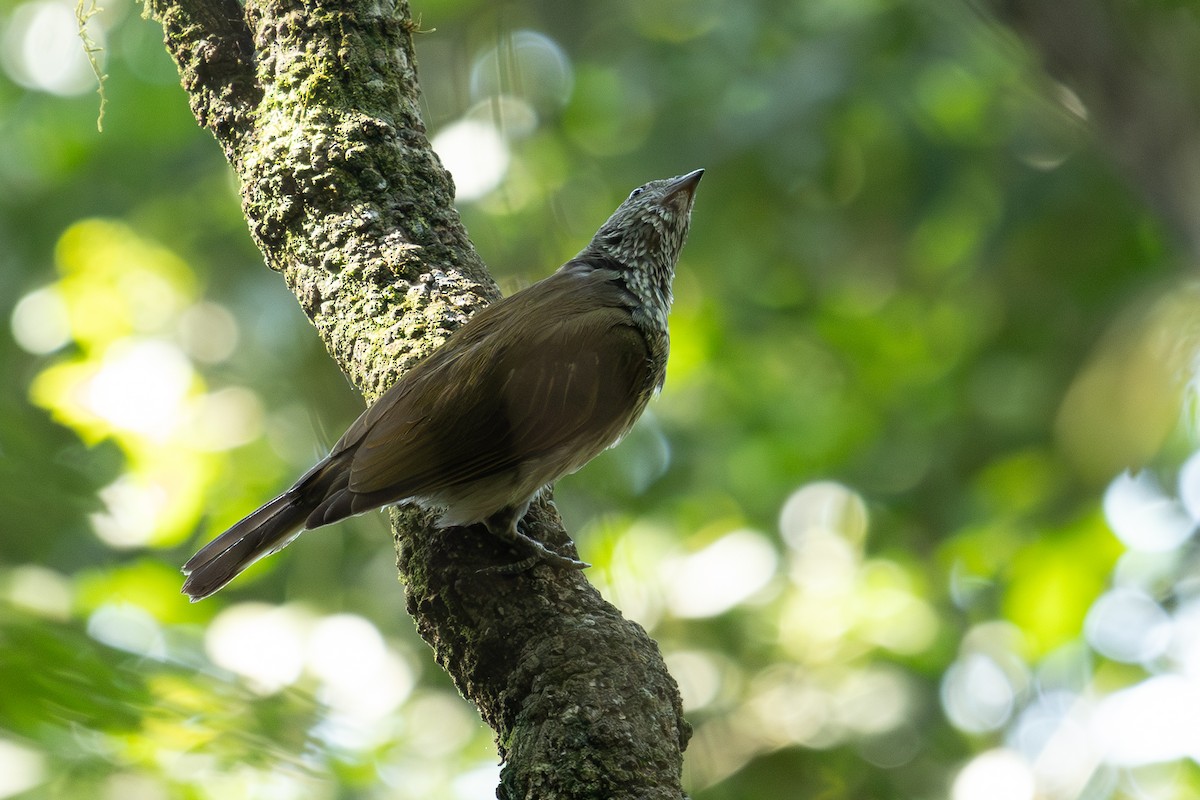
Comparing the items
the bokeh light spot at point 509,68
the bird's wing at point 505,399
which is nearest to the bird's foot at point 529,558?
the bird's wing at point 505,399

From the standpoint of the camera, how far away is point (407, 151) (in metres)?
3.05

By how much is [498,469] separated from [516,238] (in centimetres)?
106

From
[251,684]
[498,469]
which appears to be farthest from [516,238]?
[251,684]

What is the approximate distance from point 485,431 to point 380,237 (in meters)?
0.58

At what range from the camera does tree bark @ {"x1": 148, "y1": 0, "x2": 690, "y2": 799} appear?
236 centimetres

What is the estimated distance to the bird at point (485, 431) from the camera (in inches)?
107

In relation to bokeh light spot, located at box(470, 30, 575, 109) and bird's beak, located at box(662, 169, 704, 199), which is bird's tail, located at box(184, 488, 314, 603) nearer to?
bokeh light spot, located at box(470, 30, 575, 109)

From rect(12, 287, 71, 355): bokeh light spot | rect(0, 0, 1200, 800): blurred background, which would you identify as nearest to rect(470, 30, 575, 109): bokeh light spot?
rect(0, 0, 1200, 800): blurred background

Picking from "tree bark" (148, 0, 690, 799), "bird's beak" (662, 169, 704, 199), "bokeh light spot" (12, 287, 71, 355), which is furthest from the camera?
"bokeh light spot" (12, 287, 71, 355)

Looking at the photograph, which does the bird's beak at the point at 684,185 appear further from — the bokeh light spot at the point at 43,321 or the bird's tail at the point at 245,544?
the bokeh light spot at the point at 43,321

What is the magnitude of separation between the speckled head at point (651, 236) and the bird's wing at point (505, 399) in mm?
571

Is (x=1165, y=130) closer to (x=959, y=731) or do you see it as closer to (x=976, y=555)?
(x=959, y=731)

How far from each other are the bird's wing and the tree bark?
0.15m

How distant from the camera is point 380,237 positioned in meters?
2.93
